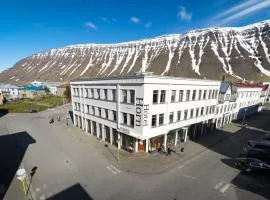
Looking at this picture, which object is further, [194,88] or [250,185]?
[194,88]

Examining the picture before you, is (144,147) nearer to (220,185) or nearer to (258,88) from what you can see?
(220,185)

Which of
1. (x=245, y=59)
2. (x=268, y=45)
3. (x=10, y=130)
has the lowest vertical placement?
(x=10, y=130)

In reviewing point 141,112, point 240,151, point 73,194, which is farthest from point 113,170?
point 240,151

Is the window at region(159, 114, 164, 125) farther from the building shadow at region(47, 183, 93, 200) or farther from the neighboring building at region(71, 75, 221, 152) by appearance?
the building shadow at region(47, 183, 93, 200)

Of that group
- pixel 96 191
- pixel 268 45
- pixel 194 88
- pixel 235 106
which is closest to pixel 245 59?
pixel 268 45

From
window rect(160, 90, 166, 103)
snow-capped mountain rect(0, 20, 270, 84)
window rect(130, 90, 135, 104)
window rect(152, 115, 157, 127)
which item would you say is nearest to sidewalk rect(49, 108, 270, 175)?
window rect(152, 115, 157, 127)

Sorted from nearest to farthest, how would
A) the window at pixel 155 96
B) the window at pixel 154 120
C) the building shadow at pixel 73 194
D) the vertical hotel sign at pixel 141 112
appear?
the building shadow at pixel 73 194 → the vertical hotel sign at pixel 141 112 → the window at pixel 155 96 → the window at pixel 154 120

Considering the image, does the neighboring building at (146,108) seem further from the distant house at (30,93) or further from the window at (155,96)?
the distant house at (30,93)

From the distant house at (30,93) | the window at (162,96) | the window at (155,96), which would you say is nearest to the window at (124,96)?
the window at (155,96)
